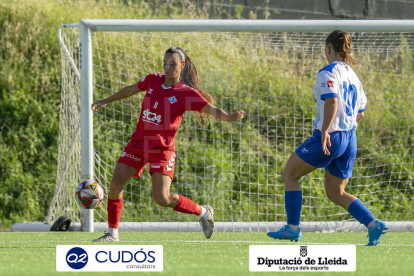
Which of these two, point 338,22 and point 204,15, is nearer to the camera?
point 338,22

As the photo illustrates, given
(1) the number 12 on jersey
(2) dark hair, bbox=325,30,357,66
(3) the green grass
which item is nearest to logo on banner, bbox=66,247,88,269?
(3) the green grass

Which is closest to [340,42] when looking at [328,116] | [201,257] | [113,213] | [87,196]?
[328,116]

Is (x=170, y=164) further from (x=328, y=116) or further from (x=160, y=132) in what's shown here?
(x=328, y=116)

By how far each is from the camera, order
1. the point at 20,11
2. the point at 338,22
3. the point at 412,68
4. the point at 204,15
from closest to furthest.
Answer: the point at 338,22
the point at 412,68
the point at 20,11
the point at 204,15

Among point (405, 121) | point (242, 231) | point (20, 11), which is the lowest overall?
point (242, 231)

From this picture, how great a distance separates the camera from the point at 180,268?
3.18 meters

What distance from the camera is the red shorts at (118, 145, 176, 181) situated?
15.8 feet

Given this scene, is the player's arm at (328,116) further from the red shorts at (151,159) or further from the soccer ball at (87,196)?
the soccer ball at (87,196)

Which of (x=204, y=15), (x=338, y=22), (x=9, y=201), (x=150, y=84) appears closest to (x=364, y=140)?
(x=338, y=22)

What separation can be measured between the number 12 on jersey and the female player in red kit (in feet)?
3.03

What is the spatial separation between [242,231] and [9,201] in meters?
3.74

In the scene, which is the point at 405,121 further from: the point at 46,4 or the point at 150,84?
the point at 46,4

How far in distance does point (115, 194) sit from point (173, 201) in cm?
50

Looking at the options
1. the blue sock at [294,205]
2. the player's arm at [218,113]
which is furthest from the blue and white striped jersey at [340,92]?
the player's arm at [218,113]
